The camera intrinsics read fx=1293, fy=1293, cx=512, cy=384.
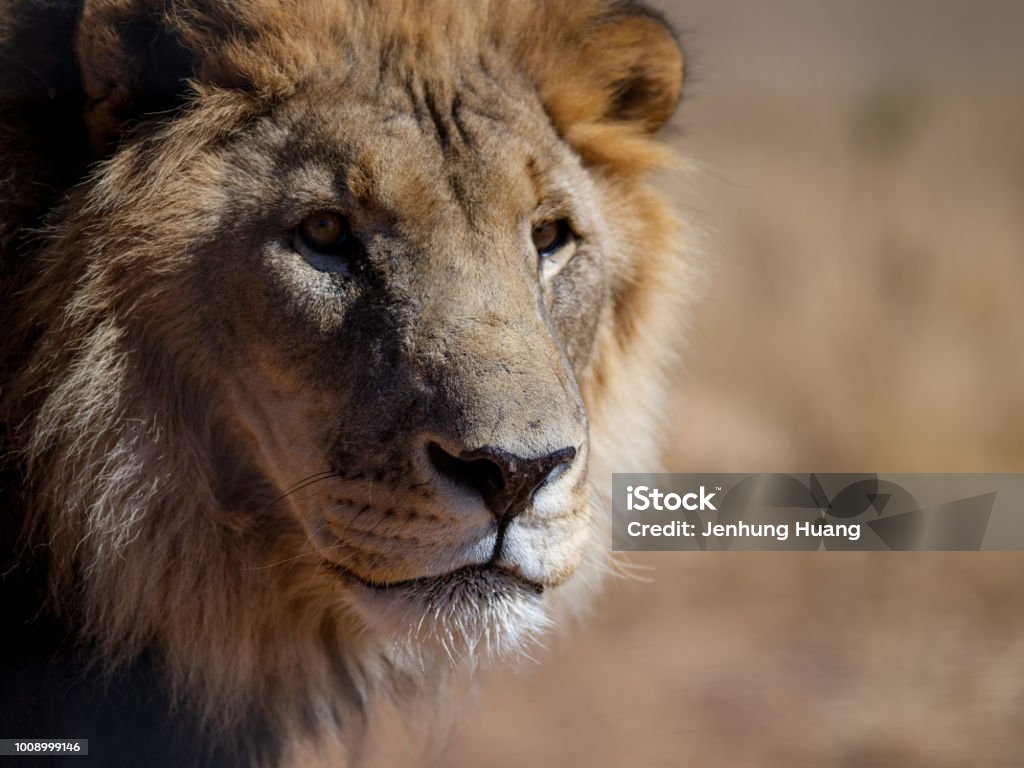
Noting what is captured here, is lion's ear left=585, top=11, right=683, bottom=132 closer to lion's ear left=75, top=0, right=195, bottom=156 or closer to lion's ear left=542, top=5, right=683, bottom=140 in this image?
lion's ear left=542, top=5, right=683, bottom=140

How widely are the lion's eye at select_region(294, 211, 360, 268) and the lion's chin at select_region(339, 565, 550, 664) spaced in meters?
0.56

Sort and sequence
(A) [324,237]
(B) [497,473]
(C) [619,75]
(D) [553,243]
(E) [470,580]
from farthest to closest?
(C) [619,75] < (D) [553,243] < (A) [324,237] < (E) [470,580] < (B) [497,473]

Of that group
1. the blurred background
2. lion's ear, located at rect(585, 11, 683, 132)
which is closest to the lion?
lion's ear, located at rect(585, 11, 683, 132)

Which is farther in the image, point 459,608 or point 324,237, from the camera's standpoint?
point 324,237

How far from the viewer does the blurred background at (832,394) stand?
4539 millimetres

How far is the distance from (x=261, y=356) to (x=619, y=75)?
3.66 ft

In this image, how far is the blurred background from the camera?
14.9 feet

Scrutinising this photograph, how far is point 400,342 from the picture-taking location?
6.86ft

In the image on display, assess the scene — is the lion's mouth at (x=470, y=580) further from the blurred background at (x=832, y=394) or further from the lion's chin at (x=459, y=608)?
the blurred background at (x=832, y=394)

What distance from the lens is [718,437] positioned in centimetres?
655

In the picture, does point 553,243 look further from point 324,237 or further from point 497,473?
point 497,473

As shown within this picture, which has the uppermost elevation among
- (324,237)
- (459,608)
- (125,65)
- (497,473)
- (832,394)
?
(125,65)

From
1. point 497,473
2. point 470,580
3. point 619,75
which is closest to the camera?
point 497,473

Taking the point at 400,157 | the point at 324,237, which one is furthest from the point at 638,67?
the point at 324,237
